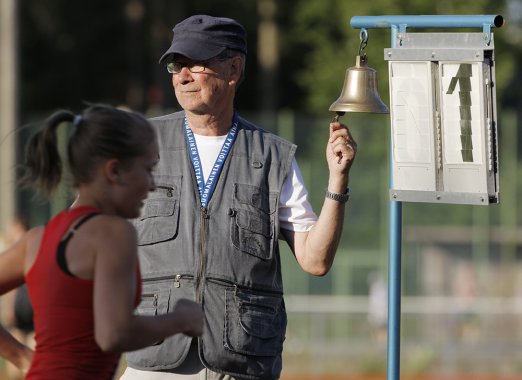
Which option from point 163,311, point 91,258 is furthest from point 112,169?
point 163,311

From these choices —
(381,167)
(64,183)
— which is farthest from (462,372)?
(64,183)

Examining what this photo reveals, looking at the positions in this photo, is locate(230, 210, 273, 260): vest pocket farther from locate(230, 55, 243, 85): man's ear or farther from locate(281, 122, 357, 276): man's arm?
locate(230, 55, 243, 85): man's ear

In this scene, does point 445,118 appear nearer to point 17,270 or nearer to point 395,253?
point 395,253

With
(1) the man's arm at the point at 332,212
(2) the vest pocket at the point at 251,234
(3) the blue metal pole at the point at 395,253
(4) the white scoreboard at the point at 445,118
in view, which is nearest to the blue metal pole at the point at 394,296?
(3) the blue metal pole at the point at 395,253

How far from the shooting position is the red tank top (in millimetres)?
3361

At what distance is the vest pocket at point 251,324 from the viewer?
15.5 ft

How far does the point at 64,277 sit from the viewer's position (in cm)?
336

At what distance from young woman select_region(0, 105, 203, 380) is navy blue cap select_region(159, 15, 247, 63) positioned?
4.39 ft

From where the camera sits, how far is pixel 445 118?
16.0ft

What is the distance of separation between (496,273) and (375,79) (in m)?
15.0

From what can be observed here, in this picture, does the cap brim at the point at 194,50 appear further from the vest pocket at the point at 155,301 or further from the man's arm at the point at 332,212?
the vest pocket at the point at 155,301

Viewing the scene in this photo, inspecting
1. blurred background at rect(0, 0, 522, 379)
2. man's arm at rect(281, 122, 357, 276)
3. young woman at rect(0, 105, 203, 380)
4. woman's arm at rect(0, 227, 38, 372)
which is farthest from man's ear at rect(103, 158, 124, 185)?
blurred background at rect(0, 0, 522, 379)

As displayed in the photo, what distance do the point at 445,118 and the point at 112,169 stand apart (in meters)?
1.78

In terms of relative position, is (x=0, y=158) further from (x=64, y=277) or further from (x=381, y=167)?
(x=64, y=277)
